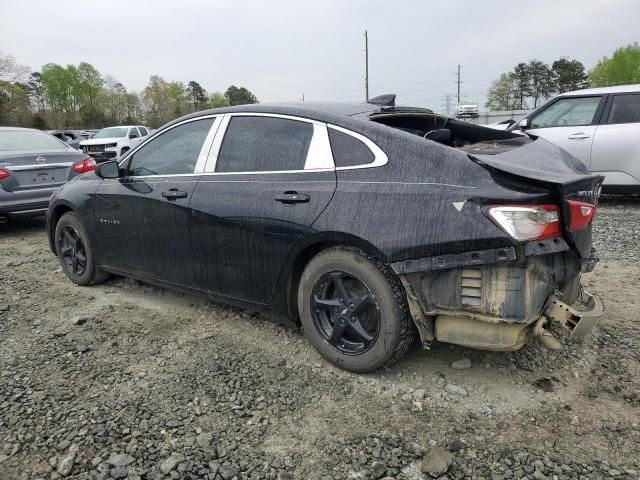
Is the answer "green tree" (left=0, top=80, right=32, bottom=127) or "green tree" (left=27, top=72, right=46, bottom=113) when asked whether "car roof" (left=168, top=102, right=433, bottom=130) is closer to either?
"green tree" (left=0, top=80, right=32, bottom=127)

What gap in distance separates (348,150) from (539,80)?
69632mm

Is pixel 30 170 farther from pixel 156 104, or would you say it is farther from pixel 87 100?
pixel 87 100

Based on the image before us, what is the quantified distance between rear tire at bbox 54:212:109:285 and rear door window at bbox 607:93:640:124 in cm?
700

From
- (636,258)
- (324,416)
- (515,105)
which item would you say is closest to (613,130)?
(636,258)

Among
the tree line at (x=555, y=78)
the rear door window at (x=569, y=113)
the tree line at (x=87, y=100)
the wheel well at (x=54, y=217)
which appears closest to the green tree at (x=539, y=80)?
the tree line at (x=555, y=78)

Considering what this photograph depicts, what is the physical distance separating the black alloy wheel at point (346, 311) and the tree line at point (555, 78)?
212 ft

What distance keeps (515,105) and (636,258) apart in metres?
68.3

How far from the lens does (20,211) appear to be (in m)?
6.61

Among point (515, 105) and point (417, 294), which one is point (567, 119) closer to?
point (417, 294)

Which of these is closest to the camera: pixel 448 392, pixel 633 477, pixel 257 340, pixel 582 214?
pixel 633 477

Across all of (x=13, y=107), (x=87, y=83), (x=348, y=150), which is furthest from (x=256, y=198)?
(x=87, y=83)

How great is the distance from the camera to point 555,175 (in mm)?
2482

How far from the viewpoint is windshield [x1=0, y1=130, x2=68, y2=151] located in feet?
23.1

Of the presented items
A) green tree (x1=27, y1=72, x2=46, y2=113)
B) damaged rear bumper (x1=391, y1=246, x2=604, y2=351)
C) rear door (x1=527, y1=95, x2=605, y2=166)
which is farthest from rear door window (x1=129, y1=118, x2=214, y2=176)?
green tree (x1=27, y1=72, x2=46, y2=113)
